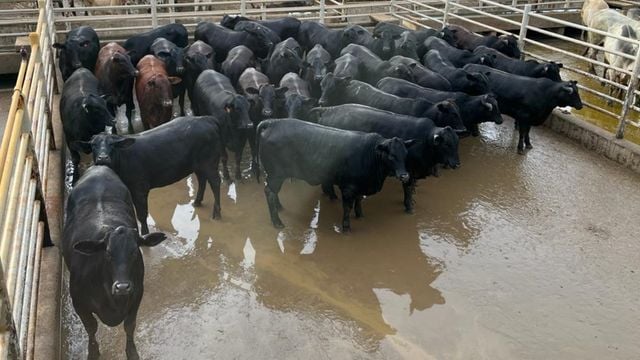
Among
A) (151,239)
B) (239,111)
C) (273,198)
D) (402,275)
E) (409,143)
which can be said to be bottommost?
(402,275)

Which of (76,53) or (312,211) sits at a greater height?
(76,53)

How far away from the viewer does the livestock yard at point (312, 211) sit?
16.1ft

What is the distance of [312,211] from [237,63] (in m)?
3.46

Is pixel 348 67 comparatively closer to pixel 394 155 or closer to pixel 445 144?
pixel 445 144

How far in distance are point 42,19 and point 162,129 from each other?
13.7 ft

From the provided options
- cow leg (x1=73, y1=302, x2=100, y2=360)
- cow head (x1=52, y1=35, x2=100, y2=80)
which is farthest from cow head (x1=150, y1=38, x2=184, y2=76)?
cow leg (x1=73, y1=302, x2=100, y2=360)

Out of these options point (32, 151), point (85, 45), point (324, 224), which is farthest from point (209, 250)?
point (85, 45)

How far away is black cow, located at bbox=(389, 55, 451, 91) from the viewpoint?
933 centimetres

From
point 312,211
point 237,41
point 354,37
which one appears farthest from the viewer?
point 354,37

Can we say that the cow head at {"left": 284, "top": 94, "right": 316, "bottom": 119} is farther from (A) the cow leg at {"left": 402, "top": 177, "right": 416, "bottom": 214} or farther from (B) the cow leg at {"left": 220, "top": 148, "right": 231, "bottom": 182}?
(A) the cow leg at {"left": 402, "top": 177, "right": 416, "bottom": 214}

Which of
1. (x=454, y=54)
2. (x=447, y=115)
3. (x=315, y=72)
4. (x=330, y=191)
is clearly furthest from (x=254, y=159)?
(x=454, y=54)

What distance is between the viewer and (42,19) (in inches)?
364

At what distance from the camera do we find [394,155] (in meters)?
6.57

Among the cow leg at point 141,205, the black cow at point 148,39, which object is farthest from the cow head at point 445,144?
the black cow at point 148,39
